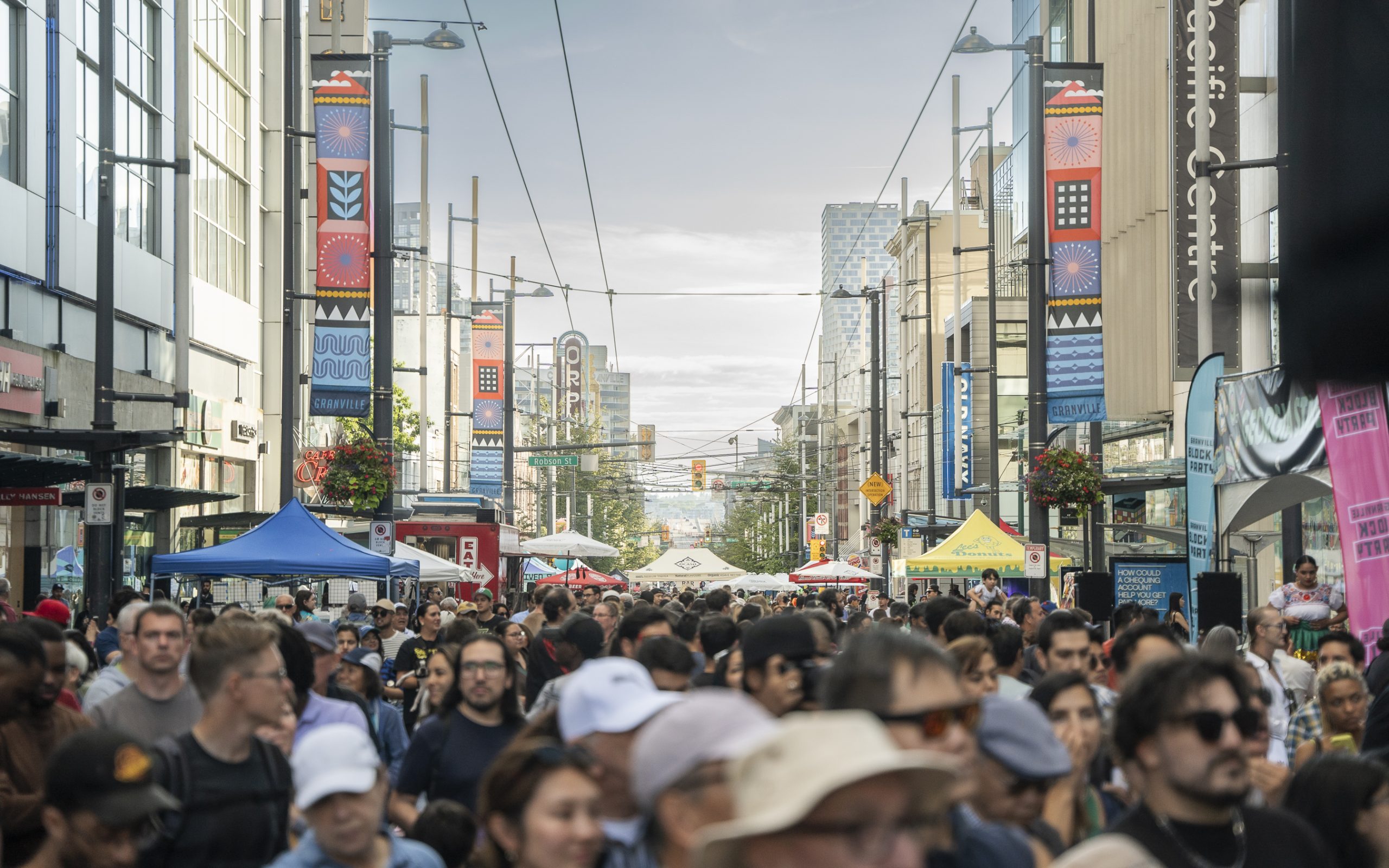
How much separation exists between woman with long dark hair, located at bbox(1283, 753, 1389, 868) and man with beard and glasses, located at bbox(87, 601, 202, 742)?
4.34 m

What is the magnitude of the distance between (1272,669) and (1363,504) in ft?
8.59

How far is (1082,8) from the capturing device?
41312mm

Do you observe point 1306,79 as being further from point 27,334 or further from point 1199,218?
point 27,334

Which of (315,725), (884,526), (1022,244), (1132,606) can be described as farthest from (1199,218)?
(1022,244)

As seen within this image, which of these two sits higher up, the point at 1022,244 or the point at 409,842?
the point at 1022,244

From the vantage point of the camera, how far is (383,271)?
76.9 ft

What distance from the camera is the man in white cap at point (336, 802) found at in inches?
165

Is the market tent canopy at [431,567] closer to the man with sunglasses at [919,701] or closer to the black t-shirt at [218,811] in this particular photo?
the black t-shirt at [218,811]

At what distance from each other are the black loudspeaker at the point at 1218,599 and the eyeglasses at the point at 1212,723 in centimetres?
1208

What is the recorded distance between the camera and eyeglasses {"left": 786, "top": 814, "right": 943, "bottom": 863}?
1831 millimetres

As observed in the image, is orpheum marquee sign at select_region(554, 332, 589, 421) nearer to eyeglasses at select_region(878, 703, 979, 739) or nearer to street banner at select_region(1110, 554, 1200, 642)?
street banner at select_region(1110, 554, 1200, 642)

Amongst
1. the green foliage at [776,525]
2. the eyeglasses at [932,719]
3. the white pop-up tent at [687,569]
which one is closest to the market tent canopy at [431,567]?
the white pop-up tent at [687,569]

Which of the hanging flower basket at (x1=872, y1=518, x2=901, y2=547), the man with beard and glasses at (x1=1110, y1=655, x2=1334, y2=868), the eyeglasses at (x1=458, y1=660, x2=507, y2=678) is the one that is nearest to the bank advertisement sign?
the eyeglasses at (x1=458, y1=660, x2=507, y2=678)

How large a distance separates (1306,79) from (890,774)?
37.2 inches
